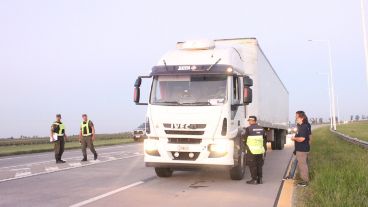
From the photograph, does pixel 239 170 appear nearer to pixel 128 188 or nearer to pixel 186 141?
pixel 186 141

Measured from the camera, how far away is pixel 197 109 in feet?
36.8

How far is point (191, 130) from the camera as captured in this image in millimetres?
11156

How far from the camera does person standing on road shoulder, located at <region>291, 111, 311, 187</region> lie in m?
11.2

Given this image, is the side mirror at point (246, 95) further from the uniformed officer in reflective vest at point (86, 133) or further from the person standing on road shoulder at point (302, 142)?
the uniformed officer in reflective vest at point (86, 133)

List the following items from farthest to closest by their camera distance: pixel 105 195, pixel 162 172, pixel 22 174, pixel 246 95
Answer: pixel 22 174, pixel 162 172, pixel 246 95, pixel 105 195

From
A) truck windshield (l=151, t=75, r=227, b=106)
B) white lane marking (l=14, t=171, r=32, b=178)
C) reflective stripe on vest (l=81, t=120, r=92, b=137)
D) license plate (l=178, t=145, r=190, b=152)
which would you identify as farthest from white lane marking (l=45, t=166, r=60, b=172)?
license plate (l=178, t=145, r=190, b=152)

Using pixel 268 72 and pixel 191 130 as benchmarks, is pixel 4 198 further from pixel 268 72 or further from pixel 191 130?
pixel 268 72

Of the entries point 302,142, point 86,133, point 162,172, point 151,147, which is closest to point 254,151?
point 302,142

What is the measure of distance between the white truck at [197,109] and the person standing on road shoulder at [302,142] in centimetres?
127

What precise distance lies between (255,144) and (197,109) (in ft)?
5.55

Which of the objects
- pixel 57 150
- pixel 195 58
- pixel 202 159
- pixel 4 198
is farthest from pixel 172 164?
pixel 57 150

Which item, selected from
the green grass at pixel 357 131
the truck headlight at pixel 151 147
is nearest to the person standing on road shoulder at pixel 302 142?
the truck headlight at pixel 151 147

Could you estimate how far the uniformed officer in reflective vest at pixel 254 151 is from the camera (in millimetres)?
11672

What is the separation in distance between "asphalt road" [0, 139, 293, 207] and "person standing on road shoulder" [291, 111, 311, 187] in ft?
2.30
